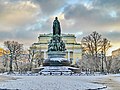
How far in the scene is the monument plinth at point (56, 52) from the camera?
4862cm

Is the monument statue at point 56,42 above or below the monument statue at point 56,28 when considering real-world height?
below

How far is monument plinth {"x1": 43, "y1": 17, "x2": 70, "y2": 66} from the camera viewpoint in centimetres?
4862

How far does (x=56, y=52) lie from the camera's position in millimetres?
51531

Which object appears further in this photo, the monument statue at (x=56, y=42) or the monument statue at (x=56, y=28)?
the monument statue at (x=56, y=28)

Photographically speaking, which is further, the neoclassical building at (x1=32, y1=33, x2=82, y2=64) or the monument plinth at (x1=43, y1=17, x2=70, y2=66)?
the neoclassical building at (x1=32, y1=33, x2=82, y2=64)

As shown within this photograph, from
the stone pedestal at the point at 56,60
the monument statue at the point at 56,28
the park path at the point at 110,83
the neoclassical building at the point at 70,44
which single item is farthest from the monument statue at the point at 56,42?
the neoclassical building at the point at 70,44

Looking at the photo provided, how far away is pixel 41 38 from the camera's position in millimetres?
137750

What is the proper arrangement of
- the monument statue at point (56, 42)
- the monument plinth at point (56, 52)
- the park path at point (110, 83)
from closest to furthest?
the park path at point (110, 83), the monument plinth at point (56, 52), the monument statue at point (56, 42)

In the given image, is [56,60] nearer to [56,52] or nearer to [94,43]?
[56,52]

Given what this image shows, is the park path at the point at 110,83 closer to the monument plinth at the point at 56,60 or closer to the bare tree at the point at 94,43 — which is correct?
the monument plinth at the point at 56,60

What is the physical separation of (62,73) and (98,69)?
4319 cm

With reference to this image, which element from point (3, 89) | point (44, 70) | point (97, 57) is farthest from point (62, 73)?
point (97, 57)

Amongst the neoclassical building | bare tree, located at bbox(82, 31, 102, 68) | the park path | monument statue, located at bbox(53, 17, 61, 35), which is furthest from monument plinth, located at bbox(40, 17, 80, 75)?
the neoclassical building

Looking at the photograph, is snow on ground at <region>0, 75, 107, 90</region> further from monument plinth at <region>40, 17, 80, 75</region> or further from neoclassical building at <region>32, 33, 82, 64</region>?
neoclassical building at <region>32, 33, 82, 64</region>
